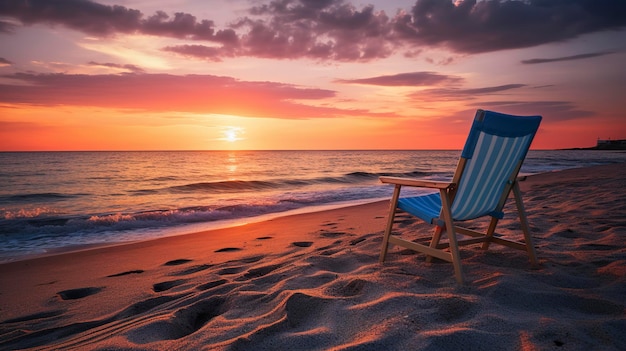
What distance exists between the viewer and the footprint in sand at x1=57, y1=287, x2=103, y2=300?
3.21 metres

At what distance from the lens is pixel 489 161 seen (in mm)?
2836

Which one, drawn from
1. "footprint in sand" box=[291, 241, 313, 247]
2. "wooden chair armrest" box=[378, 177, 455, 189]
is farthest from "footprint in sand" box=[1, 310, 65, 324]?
"wooden chair armrest" box=[378, 177, 455, 189]

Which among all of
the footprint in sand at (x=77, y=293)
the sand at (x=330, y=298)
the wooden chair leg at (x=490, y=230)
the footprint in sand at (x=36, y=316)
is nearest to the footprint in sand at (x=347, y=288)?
the sand at (x=330, y=298)

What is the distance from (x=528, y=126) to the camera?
296 cm

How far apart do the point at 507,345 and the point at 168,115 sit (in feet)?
152

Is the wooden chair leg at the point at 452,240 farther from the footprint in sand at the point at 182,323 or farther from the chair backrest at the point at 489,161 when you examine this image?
the footprint in sand at the point at 182,323

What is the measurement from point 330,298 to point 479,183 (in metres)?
1.52

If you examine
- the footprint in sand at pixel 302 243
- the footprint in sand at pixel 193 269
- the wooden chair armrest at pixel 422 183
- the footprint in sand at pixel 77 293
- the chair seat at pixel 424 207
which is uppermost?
the wooden chair armrest at pixel 422 183

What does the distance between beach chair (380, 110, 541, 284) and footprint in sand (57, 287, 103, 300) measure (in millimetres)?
2710

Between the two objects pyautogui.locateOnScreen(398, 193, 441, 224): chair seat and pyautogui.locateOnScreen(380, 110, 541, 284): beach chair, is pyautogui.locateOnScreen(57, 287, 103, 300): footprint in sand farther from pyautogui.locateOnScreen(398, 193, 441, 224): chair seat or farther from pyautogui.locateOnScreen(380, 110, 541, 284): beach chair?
pyautogui.locateOnScreen(398, 193, 441, 224): chair seat

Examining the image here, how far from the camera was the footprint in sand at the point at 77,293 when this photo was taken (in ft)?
10.5

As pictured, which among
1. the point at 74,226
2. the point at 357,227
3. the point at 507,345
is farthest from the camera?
the point at 74,226

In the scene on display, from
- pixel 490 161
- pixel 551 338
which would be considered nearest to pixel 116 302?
pixel 551 338

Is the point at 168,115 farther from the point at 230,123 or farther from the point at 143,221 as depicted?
the point at 143,221
